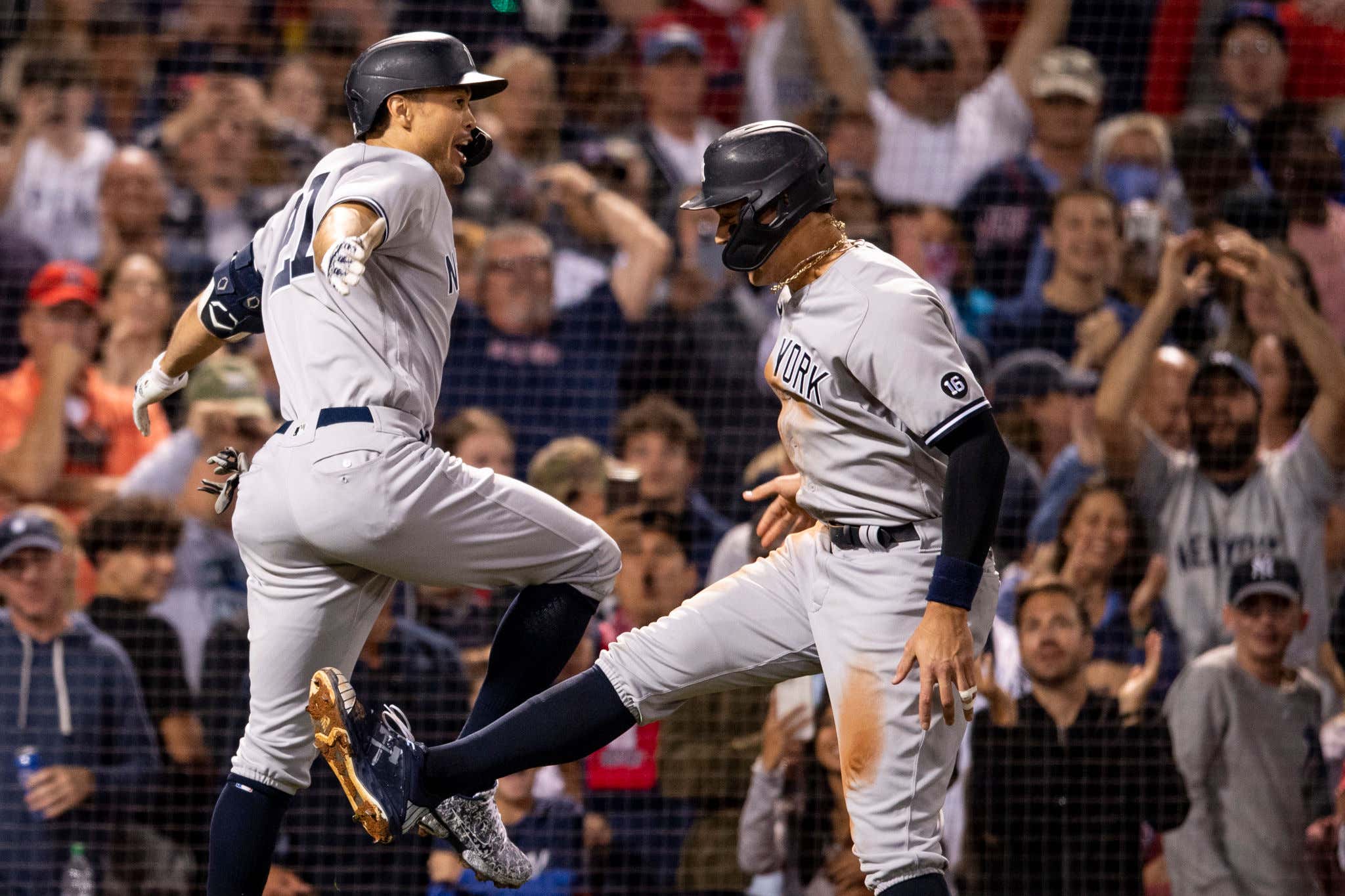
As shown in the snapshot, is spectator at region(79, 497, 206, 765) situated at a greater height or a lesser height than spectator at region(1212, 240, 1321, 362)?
lesser

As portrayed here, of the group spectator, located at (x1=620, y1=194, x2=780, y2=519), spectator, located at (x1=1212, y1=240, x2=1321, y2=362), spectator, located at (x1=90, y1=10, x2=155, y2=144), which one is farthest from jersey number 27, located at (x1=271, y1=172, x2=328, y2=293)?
spectator, located at (x1=90, y1=10, x2=155, y2=144)

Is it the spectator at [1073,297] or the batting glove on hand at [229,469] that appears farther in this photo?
the spectator at [1073,297]

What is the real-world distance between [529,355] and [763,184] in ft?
10.5

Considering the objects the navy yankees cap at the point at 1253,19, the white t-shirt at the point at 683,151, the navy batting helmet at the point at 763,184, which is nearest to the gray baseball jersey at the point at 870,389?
the navy batting helmet at the point at 763,184

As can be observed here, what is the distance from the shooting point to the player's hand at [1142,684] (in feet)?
16.6

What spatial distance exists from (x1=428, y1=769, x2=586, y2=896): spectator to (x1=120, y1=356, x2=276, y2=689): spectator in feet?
3.50

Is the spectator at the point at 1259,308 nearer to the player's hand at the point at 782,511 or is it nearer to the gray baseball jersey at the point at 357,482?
the player's hand at the point at 782,511

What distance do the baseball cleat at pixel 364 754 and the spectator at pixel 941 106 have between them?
4.58 meters

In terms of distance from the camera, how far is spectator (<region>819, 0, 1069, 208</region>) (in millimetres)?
7199

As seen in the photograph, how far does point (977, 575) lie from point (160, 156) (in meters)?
5.05

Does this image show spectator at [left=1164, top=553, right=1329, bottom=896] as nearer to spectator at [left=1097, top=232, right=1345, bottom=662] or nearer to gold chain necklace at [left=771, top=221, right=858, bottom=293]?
spectator at [left=1097, top=232, right=1345, bottom=662]

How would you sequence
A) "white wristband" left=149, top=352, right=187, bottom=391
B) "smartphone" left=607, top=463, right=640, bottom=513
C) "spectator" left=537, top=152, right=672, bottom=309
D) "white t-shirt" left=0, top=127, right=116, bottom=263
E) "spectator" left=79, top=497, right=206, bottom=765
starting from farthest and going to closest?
"white t-shirt" left=0, top=127, right=116, bottom=263, "spectator" left=537, top=152, right=672, bottom=309, "smartphone" left=607, top=463, right=640, bottom=513, "spectator" left=79, top=497, right=206, bottom=765, "white wristband" left=149, top=352, right=187, bottom=391

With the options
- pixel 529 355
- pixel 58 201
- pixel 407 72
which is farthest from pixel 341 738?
pixel 58 201

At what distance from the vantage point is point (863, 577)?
10.2 feet
